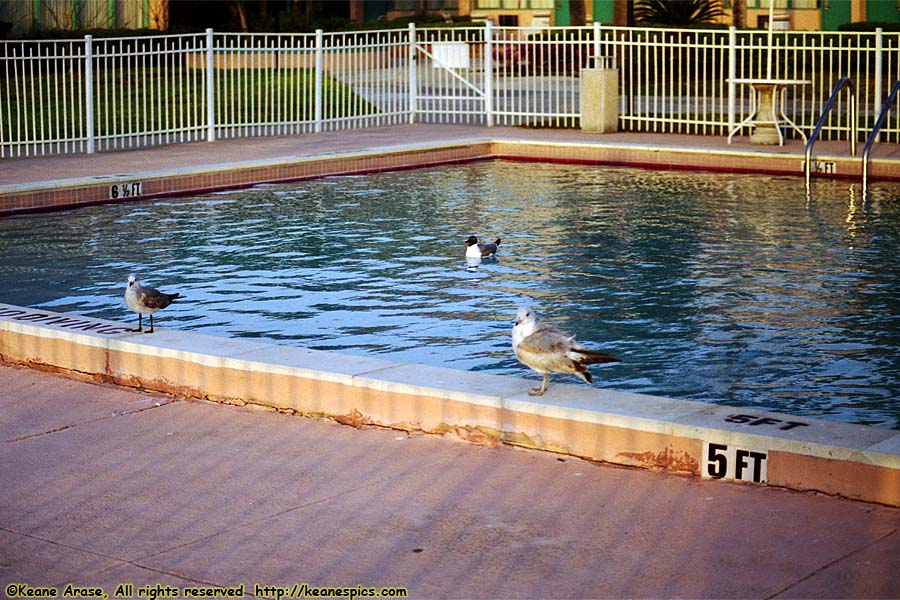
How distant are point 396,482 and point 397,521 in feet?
1.65

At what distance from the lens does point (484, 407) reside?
6.84 metres

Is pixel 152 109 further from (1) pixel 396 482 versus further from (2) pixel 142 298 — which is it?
(1) pixel 396 482

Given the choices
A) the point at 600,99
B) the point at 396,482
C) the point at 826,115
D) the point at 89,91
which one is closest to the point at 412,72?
the point at 600,99

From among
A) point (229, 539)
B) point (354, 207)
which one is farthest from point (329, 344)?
point (354, 207)

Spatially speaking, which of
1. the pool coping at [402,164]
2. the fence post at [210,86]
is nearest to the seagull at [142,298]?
the pool coping at [402,164]

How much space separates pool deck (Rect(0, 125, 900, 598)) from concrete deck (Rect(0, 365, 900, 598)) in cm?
1

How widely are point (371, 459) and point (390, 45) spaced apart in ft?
55.0

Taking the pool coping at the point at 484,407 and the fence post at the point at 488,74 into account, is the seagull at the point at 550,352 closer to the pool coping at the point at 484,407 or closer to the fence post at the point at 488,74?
the pool coping at the point at 484,407

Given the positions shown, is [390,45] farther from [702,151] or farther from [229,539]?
[229,539]

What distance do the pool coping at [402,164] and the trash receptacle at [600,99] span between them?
2.75 feet

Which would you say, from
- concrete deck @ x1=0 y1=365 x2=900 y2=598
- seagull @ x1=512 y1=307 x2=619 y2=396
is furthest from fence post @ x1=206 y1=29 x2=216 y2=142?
seagull @ x1=512 y1=307 x2=619 y2=396

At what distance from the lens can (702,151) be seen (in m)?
19.6

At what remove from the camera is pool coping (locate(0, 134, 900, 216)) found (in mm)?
16297

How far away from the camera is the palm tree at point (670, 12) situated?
3741 cm
